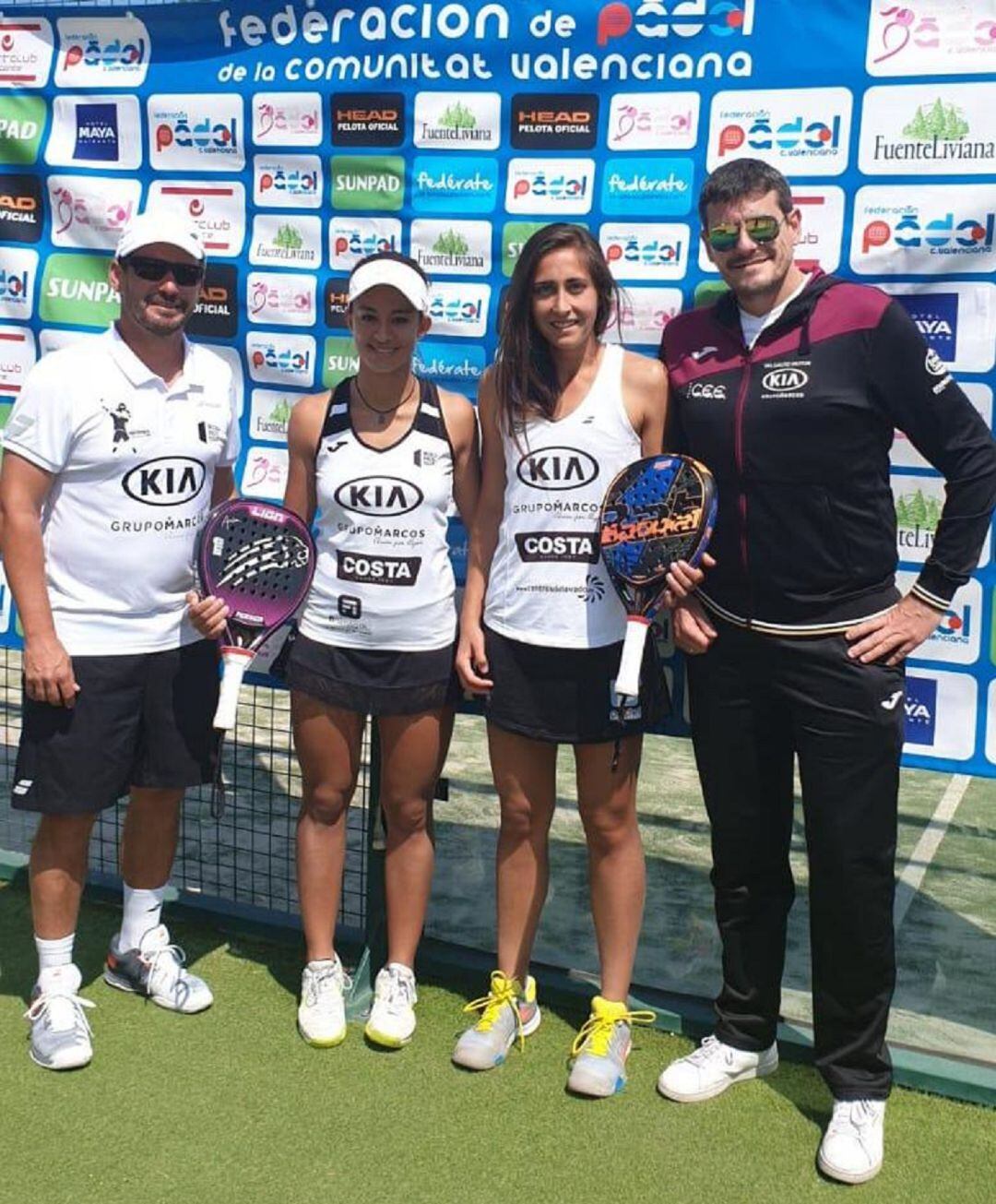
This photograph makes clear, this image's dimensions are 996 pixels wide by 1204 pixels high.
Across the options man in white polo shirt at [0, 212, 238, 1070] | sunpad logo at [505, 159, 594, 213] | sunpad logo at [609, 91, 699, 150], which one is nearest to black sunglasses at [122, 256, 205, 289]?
man in white polo shirt at [0, 212, 238, 1070]

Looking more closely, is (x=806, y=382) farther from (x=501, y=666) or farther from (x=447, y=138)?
(x=447, y=138)

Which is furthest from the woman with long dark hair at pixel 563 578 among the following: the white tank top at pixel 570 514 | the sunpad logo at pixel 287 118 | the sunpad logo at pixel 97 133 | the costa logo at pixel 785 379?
the sunpad logo at pixel 97 133

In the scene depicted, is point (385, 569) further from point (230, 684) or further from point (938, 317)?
point (938, 317)

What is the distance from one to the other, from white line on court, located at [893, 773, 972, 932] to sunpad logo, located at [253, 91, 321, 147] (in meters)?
2.94

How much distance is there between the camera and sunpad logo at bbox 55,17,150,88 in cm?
445

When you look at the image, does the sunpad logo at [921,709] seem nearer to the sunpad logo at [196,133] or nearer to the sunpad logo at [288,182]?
the sunpad logo at [288,182]

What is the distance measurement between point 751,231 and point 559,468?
748 millimetres

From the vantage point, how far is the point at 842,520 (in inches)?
127

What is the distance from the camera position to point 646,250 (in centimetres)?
395

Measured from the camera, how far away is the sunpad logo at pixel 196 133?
14.3ft

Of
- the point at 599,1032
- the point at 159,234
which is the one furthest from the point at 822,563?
the point at 159,234

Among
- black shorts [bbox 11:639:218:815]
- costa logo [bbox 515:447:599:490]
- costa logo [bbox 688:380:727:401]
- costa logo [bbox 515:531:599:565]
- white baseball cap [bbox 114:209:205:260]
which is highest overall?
white baseball cap [bbox 114:209:205:260]

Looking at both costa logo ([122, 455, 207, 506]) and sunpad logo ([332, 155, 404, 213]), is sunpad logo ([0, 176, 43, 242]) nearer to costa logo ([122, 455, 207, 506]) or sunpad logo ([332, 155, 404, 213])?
sunpad logo ([332, 155, 404, 213])

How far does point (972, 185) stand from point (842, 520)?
105cm
